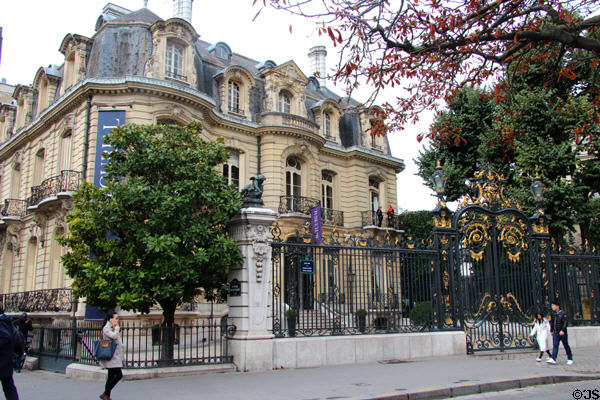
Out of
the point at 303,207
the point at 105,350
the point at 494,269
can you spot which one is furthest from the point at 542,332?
the point at 303,207

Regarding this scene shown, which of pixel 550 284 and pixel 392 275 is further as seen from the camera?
pixel 550 284

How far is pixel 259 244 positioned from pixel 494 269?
6.68 meters

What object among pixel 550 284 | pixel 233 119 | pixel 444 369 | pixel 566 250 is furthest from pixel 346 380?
pixel 233 119

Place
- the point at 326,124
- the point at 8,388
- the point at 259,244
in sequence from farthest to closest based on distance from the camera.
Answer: the point at 326,124, the point at 259,244, the point at 8,388

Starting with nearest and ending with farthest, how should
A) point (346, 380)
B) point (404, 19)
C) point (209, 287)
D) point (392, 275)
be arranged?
point (404, 19), point (346, 380), point (209, 287), point (392, 275)

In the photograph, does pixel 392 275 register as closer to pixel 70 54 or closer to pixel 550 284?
pixel 550 284

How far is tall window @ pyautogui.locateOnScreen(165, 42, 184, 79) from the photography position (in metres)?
22.5

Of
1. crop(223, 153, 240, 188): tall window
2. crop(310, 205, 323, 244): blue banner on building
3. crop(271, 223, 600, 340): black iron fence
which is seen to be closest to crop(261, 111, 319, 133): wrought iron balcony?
crop(223, 153, 240, 188): tall window

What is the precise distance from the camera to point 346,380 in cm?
984

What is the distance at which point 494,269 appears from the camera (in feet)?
46.4

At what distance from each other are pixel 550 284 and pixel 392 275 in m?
5.52

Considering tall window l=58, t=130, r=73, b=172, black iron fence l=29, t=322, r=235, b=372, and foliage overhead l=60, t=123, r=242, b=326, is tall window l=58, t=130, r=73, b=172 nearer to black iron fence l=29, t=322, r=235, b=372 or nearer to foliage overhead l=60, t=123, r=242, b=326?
black iron fence l=29, t=322, r=235, b=372

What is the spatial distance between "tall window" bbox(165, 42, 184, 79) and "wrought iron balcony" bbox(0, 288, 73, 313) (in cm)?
977
